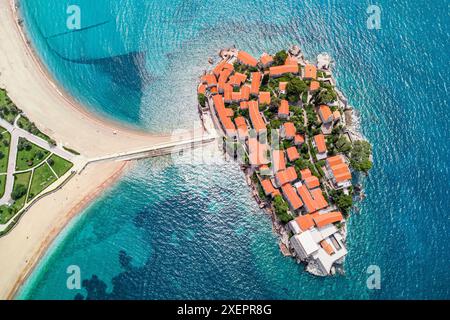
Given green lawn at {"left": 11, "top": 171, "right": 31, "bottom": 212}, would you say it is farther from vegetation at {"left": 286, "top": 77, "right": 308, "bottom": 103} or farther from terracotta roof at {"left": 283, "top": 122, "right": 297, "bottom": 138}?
vegetation at {"left": 286, "top": 77, "right": 308, "bottom": 103}

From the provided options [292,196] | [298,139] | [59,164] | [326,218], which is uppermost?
[59,164]

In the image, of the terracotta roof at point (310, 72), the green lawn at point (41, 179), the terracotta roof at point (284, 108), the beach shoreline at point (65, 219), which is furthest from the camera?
the terracotta roof at point (310, 72)

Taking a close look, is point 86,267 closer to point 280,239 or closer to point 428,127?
point 280,239

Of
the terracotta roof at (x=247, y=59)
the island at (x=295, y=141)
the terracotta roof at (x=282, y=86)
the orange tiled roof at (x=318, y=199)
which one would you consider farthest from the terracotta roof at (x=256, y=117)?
the orange tiled roof at (x=318, y=199)

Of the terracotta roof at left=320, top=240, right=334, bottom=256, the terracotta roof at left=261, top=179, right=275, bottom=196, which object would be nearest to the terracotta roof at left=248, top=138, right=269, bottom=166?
the terracotta roof at left=261, top=179, right=275, bottom=196

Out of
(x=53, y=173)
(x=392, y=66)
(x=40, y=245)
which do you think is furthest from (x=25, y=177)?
(x=392, y=66)

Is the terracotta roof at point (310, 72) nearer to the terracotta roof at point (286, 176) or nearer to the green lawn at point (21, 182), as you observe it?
the terracotta roof at point (286, 176)

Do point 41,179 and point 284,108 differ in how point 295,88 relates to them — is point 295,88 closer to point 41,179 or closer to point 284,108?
point 284,108

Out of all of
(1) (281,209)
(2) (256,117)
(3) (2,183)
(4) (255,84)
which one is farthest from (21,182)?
(1) (281,209)
